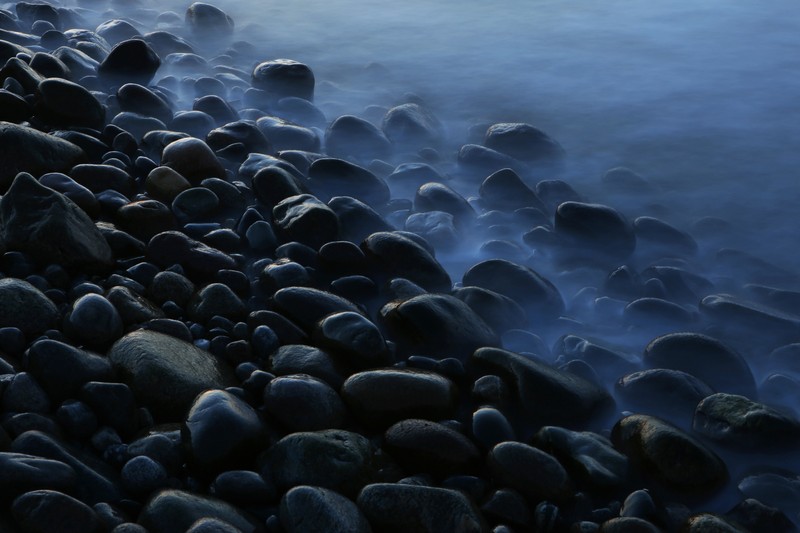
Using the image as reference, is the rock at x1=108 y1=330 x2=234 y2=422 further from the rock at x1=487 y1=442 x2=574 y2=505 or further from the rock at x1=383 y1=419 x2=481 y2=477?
the rock at x1=487 y1=442 x2=574 y2=505

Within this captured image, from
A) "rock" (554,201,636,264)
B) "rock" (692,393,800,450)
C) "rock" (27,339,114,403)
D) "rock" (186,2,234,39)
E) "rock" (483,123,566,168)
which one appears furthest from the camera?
"rock" (186,2,234,39)

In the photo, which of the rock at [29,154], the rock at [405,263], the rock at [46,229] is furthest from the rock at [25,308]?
the rock at [405,263]

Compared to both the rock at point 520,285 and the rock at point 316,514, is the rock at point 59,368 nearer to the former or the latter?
the rock at point 316,514

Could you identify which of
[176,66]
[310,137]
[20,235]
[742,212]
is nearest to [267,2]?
[176,66]

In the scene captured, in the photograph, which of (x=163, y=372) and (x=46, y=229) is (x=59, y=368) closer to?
(x=163, y=372)

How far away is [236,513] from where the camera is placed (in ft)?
6.54

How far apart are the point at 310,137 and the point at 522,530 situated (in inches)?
122

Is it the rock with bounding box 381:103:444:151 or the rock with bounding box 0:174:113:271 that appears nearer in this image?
the rock with bounding box 0:174:113:271

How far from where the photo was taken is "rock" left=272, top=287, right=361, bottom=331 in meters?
2.87

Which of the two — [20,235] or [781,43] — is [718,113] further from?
[20,235]

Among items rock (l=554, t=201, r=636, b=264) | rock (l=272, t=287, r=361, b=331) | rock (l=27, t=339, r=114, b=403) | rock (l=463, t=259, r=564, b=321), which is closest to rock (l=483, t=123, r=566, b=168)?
rock (l=554, t=201, r=636, b=264)

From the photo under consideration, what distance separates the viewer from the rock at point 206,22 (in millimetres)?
7305

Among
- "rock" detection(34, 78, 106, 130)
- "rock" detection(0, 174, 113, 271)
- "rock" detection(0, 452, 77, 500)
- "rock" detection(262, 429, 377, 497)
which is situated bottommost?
"rock" detection(262, 429, 377, 497)

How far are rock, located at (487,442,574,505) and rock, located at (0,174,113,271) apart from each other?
5.07 feet
